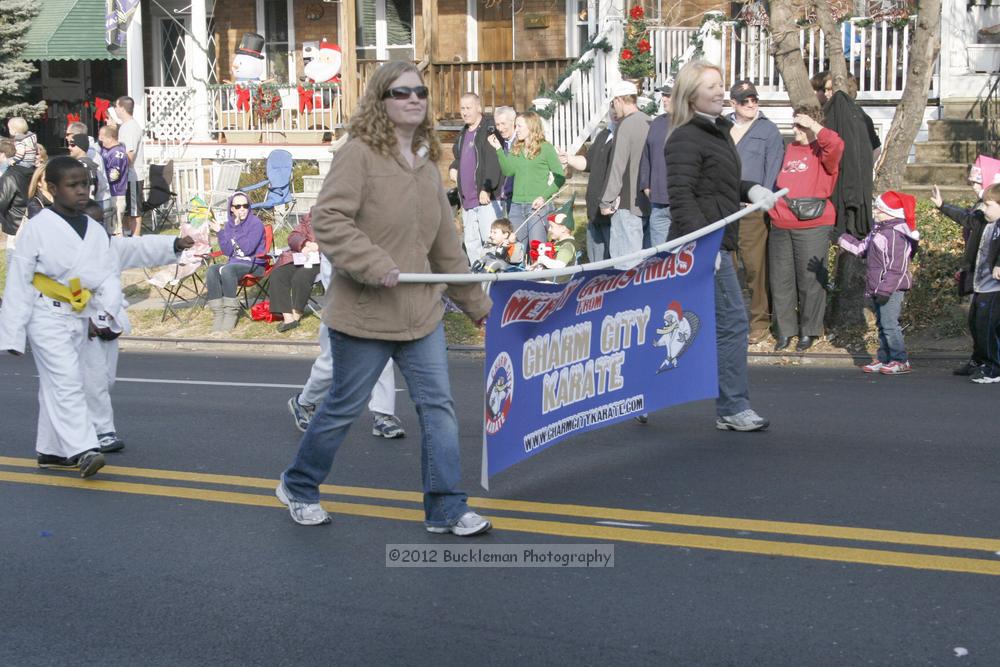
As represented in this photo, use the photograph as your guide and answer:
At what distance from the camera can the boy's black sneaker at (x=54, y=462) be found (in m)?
7.46

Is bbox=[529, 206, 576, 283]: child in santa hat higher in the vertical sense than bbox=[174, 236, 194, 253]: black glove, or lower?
lower

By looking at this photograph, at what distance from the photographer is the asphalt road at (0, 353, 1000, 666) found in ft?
15.3

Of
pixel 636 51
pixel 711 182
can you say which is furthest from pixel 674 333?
pixel 636 51

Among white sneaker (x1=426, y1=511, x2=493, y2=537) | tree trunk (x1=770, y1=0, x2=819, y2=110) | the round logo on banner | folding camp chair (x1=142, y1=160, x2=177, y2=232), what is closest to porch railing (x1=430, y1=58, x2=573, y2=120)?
folding camp chair (x1=142, y1=160, x2=177, y2=232)

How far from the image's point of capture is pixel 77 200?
23.8 ft

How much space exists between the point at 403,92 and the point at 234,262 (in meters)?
9.31

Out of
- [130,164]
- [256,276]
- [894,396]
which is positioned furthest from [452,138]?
[894,396]

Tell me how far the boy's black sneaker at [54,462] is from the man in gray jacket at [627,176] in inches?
247

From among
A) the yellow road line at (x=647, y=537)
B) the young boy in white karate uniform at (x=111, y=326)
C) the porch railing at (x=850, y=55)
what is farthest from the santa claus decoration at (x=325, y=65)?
the yellow road line at (x=647, y=537)

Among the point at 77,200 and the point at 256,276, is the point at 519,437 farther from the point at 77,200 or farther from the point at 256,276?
the point at 256,276

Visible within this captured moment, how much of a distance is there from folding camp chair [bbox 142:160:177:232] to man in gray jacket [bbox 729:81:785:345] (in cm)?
1097

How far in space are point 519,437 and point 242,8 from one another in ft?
72.5

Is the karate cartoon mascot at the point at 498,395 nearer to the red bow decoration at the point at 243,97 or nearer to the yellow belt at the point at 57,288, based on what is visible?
the yellow belt at the point at 57,288

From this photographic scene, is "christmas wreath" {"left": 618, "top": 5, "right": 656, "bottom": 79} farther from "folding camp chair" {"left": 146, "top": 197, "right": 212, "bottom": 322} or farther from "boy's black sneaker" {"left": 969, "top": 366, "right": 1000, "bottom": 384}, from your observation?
"boy's black sneaker" {"left": 969, "top": 366, "right": 1000, "bottom": 384}
